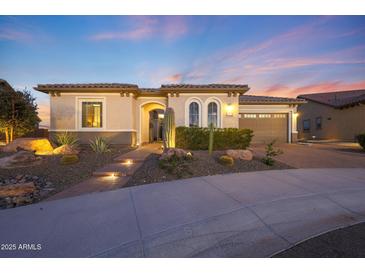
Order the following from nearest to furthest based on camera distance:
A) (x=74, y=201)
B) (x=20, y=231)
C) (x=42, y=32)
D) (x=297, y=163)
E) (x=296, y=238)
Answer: (x=296, y=238)
(x=20, y=231)
(x=74, y=201)
(x=297, y=163)
(x=42, y=32)

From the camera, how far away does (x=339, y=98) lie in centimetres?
2353

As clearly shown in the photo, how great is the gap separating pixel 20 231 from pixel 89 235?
3.56ft

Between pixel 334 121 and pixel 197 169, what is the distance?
71.2 ft

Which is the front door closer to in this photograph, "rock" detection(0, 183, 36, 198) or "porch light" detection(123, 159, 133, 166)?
"porch light" detection(123, 159, 133, 166)

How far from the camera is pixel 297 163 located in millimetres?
7367

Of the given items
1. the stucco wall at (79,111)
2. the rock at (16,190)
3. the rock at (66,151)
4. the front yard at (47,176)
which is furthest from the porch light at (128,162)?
the stucco wall at (79,111)

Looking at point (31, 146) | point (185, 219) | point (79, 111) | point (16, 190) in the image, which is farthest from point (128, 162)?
point (79, 111)

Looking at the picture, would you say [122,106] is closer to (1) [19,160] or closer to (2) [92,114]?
(2) [92,114]

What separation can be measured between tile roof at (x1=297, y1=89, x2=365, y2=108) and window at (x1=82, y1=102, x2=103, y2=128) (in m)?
21.8

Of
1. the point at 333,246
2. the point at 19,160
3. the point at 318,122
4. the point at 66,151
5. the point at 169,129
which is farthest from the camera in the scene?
the point at 318,122

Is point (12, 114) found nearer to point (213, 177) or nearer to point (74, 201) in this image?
point (74, 201)

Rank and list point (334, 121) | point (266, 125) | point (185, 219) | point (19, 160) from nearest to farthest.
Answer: point (185, 219) < point (19, 160) < point (266, 125) < point (334, 121)

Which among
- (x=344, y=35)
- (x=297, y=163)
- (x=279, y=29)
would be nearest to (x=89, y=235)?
(x=297, y=163)

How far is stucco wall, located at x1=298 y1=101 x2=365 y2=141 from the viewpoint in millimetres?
17578
